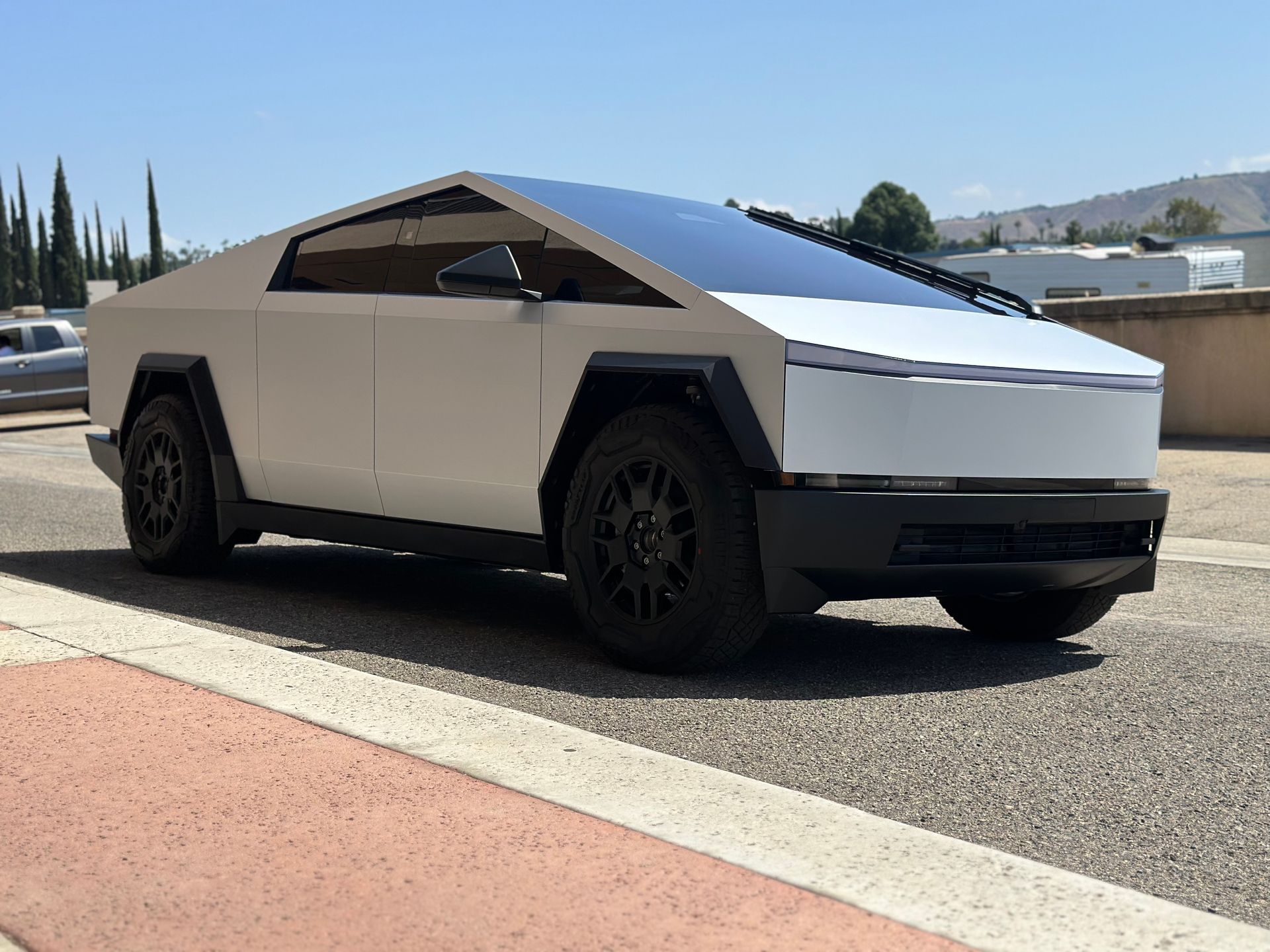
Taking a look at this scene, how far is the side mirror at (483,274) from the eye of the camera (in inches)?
203

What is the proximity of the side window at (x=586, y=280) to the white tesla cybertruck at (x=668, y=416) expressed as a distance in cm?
1

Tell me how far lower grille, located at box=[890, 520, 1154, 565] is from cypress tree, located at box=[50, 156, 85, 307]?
125 metres

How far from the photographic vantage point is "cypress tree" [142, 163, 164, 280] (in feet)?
459

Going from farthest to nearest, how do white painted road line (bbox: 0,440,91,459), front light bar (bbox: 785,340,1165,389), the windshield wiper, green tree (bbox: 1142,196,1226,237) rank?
green tree (bbox: 1142,196,1226,237), white painted road line (bbox: 0,440,91,459), the windshield wiper, front light bar (bbox: 785,340,1165,389)

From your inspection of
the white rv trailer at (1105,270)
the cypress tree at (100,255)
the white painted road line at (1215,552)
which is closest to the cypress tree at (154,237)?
the cypress tree at (100,255)

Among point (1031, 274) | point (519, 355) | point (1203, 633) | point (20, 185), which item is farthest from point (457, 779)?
point (20, 185)

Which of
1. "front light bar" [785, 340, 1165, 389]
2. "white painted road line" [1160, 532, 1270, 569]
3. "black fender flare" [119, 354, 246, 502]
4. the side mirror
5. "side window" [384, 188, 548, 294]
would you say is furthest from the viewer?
"white painted road line" [1160, 532, 1270, 569]

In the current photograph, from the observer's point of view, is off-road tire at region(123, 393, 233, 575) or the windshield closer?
the windshield

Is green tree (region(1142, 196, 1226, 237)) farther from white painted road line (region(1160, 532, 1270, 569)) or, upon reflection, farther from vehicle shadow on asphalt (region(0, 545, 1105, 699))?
vehicle shadow on asphalt (region(0, 545, 1105, 699))

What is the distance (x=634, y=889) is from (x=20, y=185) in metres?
133

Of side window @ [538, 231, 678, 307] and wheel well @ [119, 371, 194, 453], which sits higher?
side window @ [538, 231, 678, 307]

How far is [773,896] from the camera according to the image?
2885 millimetres

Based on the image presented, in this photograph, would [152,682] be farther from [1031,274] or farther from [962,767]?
[1031,274]

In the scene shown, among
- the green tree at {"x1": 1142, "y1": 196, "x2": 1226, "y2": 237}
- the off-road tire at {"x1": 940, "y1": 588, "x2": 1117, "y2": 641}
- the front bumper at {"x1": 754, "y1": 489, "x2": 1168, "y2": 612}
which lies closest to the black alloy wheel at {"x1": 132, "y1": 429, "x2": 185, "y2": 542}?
the front bumper at {"x1": 754, "y1": 489, "x2": 1168, "y2": 612}
